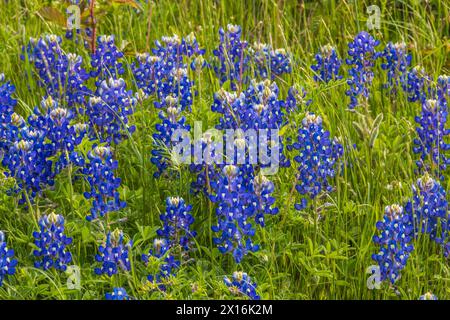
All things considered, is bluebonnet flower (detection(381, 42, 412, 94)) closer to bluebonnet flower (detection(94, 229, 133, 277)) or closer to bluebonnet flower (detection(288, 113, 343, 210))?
bluebonnet flower (detection(288, 113, 343, 210))

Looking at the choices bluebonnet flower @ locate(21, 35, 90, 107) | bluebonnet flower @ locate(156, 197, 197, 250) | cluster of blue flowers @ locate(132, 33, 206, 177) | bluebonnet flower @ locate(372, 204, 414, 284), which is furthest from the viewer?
bluebonnet flower @ locate(21, 35, 90, 107)

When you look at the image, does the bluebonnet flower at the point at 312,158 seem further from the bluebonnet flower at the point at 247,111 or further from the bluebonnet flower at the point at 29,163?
the bluebonnet flower at the point at 29,163

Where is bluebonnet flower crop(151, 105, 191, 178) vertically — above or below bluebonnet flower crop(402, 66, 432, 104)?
below

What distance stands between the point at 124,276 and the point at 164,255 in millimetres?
176

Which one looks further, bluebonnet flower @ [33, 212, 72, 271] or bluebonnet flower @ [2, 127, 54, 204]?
bluebonnet flower @ [2, 127, 54, 204]

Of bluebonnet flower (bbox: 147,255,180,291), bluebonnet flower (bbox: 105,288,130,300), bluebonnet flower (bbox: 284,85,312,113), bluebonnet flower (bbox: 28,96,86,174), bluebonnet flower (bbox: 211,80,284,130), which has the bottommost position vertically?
bluebonnet flower (bbox: 105,288,130,300)

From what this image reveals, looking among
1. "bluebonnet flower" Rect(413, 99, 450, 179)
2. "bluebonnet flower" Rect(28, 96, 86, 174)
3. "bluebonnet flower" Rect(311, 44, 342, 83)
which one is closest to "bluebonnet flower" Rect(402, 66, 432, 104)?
"bluebonnet flower" Rect(311, 44, 342, 83)

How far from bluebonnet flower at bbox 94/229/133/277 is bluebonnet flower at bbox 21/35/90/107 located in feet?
3.96

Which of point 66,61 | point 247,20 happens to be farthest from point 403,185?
point 247,20

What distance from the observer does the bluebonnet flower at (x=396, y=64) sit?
14.6 ft

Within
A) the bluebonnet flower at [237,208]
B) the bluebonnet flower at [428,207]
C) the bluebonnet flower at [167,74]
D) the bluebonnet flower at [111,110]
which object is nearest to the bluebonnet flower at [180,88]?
the bluebonnet flower at [167,74]

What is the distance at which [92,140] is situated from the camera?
12.6 feet

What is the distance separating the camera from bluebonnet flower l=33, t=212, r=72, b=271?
3.18m

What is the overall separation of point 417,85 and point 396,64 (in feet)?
0.71
